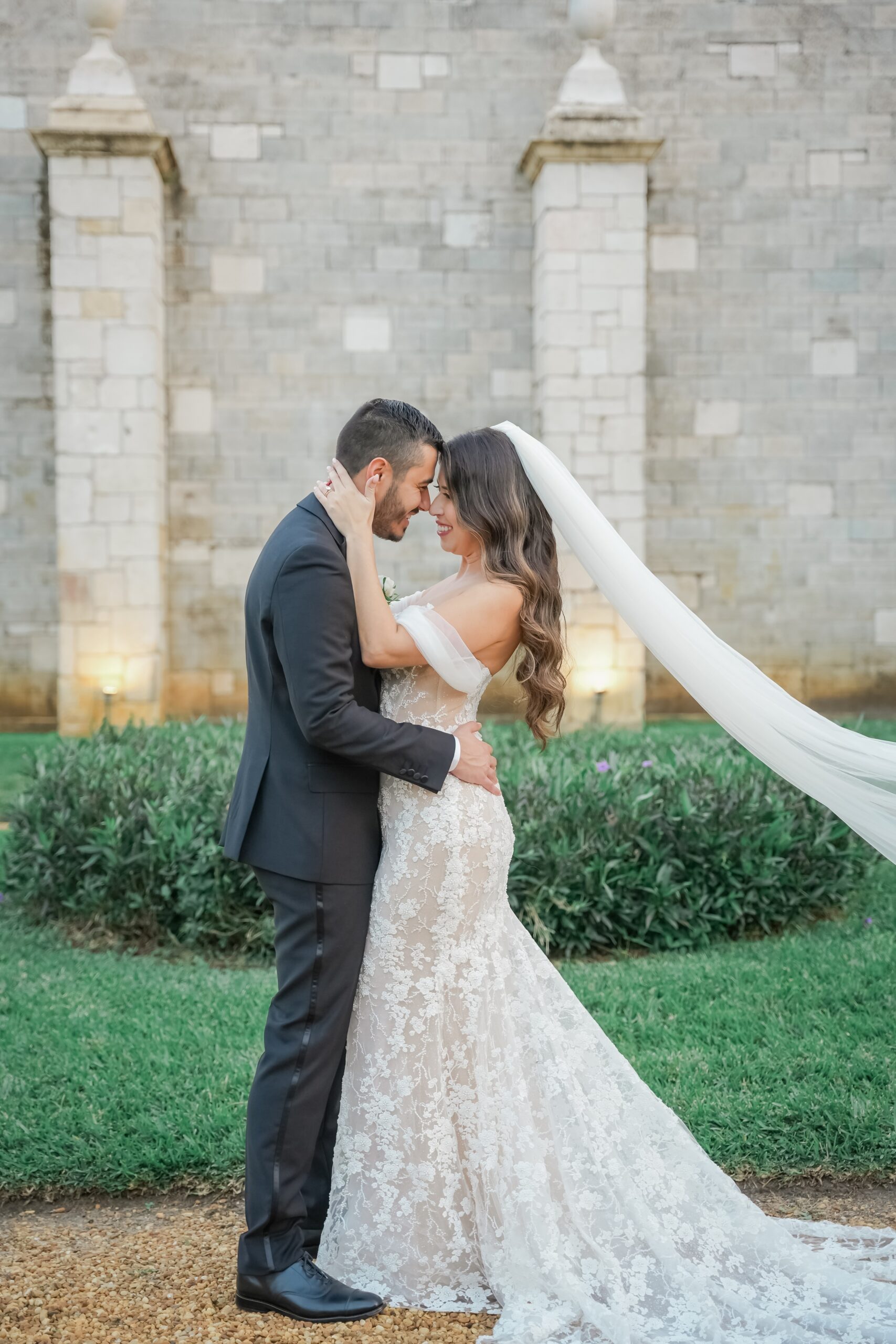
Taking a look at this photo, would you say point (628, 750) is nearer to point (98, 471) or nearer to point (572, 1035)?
point (572, 1035)

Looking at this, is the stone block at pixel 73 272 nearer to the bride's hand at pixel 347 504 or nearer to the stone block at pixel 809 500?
the stone block at pixel 809 500

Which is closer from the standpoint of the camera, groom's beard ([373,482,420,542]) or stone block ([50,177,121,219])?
groom's beard ([373,482,420,542])

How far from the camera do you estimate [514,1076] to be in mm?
3004

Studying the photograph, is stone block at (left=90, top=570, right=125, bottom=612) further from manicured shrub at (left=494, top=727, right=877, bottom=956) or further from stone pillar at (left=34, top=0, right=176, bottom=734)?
manicured shrub at (left=494, top=727, right=877, bottom=956)

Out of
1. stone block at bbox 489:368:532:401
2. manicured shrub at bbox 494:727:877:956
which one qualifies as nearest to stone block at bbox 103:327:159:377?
stone block at bbox 489:368:532:401

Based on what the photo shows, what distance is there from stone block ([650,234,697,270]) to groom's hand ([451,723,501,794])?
10028 millimetres

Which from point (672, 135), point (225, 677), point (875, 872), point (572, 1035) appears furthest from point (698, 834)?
point (672, 135)

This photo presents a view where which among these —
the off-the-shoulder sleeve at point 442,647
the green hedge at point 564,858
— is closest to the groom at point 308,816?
the off-the-shoulder sleeve at point 442,647

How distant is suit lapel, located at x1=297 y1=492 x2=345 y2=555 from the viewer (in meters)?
2.89

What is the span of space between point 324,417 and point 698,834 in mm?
7150

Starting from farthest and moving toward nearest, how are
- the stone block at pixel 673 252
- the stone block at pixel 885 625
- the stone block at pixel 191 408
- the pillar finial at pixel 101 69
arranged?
the stone block at pixel 885 625 < the stone block at pixel 673 252 < the stone block at pixel 191 408 < the pillar finial at pixel 101 69

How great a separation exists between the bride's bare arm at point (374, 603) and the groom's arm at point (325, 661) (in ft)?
0.17

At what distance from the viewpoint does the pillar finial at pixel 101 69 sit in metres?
10.6

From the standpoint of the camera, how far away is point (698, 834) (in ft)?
19.8
